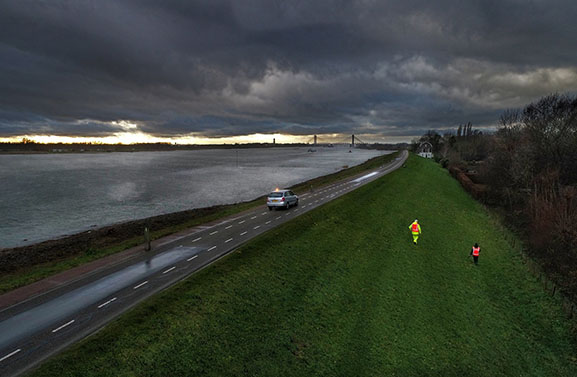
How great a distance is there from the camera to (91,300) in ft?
43.1

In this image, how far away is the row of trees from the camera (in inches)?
980

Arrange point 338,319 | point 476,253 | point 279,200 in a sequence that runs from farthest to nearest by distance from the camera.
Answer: point 279,200 → point 476,253 → point 338,319

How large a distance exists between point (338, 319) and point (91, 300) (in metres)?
11.5

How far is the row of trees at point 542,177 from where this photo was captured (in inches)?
980

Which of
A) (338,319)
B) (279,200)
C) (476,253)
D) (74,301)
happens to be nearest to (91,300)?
(74,301)

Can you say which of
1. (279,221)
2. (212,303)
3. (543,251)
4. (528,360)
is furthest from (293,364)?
(543,251)

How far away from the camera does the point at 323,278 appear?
18672 millimetres

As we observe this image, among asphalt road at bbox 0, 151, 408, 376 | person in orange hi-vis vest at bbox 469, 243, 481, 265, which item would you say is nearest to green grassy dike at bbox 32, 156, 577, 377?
person in orange hi-vis vest at bbox 469, 243, 481, 265

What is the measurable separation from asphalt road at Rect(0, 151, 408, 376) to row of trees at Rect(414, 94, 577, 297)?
24963 millimetres

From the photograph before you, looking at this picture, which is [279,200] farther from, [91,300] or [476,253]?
[91,300]

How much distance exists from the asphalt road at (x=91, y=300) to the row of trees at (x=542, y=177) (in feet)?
81.9

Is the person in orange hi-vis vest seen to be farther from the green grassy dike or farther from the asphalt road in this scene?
the asphalt road

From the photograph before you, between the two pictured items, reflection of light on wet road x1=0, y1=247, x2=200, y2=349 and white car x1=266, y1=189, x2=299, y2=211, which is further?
white car x1=266, y1=189, x2=299, y2=211

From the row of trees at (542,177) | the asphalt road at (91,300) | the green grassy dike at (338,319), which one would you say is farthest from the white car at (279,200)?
the row of trees at (542,177)
